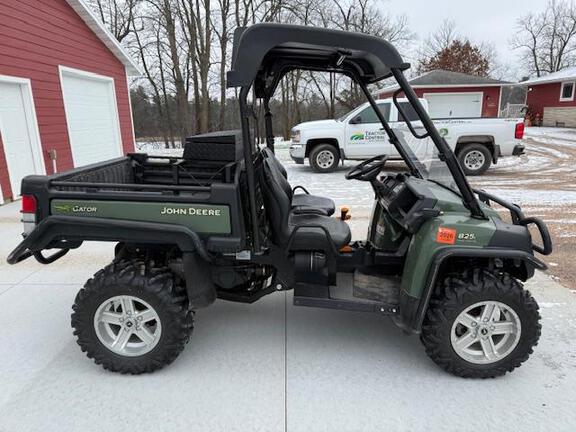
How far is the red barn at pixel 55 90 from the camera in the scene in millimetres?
7918

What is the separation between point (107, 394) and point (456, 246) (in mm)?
2237

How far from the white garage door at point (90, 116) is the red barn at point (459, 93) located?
56.2ft

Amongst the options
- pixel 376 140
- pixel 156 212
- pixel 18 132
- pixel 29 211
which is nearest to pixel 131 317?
pixel 156 212


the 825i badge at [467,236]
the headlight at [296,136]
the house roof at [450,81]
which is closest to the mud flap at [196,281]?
the 825i badge at [467,236]

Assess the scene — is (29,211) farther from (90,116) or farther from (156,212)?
(90,116)

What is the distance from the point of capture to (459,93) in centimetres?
2420

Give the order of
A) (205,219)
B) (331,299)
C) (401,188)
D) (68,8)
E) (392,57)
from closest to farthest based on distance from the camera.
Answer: (392,57), (205,219), (331,299), (401,188), (68,8)

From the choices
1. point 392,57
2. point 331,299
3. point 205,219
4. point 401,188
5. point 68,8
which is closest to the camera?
point 392,57

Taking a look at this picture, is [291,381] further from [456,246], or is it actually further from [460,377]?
[456,246]

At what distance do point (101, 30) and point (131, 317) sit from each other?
414 inches

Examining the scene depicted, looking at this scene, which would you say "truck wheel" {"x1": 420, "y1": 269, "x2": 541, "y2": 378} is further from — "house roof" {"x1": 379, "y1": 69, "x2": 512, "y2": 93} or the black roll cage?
"house roof" {"x1": 379, "y1": 69, "x2": 512, "y2": 93}

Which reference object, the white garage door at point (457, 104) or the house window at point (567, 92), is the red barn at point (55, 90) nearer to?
the white garage door at point (457, 104)

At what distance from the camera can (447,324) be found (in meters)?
2.56

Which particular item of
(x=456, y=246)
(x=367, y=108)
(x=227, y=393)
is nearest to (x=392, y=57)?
(x=456, y=246)
